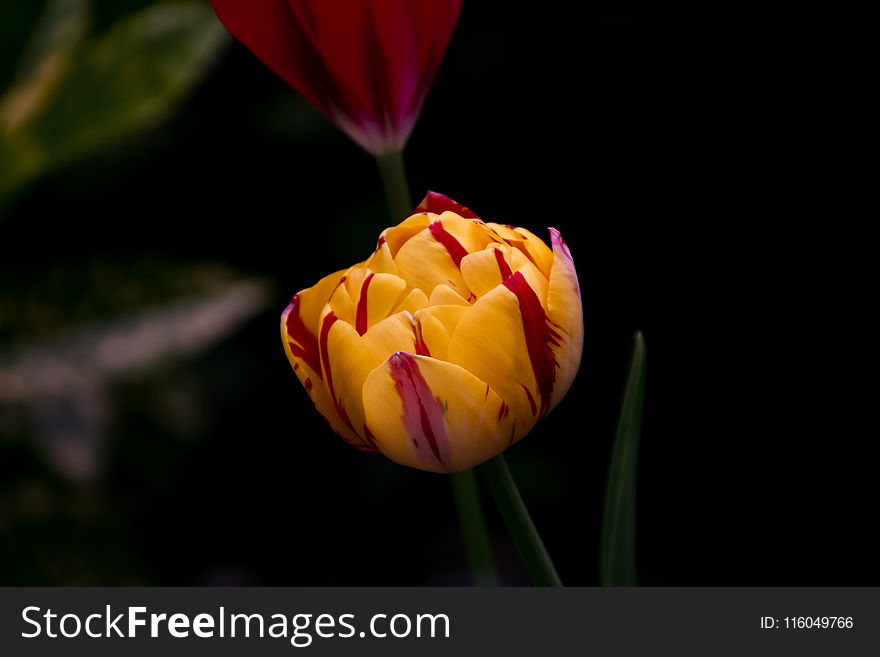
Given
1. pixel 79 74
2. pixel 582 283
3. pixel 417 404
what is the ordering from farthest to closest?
pixel 582 283, pixel 79 74, pixel 417 404

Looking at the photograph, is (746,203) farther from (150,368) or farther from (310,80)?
(310,80)

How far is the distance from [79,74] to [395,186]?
0.46 metres

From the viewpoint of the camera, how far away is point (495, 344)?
32 centimetres

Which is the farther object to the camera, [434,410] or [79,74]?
Answer: [79,74]

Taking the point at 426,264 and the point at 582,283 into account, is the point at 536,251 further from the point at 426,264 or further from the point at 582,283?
the point at 582,283

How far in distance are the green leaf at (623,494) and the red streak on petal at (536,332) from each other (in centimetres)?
6

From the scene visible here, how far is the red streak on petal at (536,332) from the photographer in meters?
0.33

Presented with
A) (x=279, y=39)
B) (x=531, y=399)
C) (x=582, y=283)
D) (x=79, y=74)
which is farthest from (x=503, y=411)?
(x=582, y=283)

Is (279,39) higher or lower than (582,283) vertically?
higher

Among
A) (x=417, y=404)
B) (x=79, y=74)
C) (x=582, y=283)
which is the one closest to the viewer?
(x=417, y=404)

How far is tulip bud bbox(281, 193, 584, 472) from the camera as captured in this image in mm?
321

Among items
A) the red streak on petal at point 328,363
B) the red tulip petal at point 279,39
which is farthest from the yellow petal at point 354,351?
the red tulip petal at point 279,39

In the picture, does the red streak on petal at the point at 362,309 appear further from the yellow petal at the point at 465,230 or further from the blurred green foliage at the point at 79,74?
the blurred green foliage at the point at 79,74

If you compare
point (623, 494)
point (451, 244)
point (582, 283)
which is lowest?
point (582, 283)
